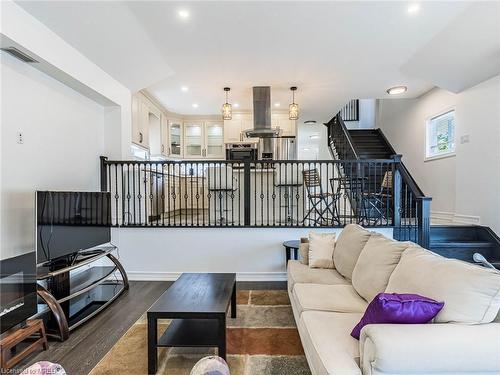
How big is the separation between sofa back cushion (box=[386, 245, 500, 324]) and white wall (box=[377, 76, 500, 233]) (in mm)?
3672

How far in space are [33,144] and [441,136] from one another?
22.0 feet

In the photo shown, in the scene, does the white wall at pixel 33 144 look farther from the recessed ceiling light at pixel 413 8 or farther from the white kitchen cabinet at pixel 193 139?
the recessed ceiling light at pixel 413 8

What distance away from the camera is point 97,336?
2.47 meters

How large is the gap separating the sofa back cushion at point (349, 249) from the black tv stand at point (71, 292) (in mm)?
2474

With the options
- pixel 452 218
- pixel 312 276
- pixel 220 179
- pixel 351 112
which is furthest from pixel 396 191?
pixel 351 112

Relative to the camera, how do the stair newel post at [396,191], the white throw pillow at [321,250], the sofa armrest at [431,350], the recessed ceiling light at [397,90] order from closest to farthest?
the sofa armrest at [431,350]
the white throw pillow at [321,250]
the stair newel post at [396,191]
the recessed ceiling light at [397,90]

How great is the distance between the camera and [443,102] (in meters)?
5.42

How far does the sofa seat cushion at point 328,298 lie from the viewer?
6.47 feet

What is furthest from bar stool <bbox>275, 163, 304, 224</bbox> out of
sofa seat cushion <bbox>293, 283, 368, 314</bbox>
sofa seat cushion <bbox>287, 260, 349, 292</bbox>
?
sofa seat cushion <bbox>293, 283, 368, 314</bbox>

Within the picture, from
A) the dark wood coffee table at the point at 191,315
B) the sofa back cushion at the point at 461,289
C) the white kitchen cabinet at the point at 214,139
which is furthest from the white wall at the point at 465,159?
the white kitchen cabinet at the point at 214,139

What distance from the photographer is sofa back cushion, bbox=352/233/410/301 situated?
193cm

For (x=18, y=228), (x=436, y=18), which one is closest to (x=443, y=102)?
(x=436, y=18)

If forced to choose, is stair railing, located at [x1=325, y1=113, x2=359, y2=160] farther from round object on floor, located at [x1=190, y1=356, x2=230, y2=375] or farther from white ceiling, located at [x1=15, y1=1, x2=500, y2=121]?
round object on floor, located at [x1=190, y1=356, x2=230, y2=375]

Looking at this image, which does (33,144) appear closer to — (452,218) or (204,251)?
(204,251)
